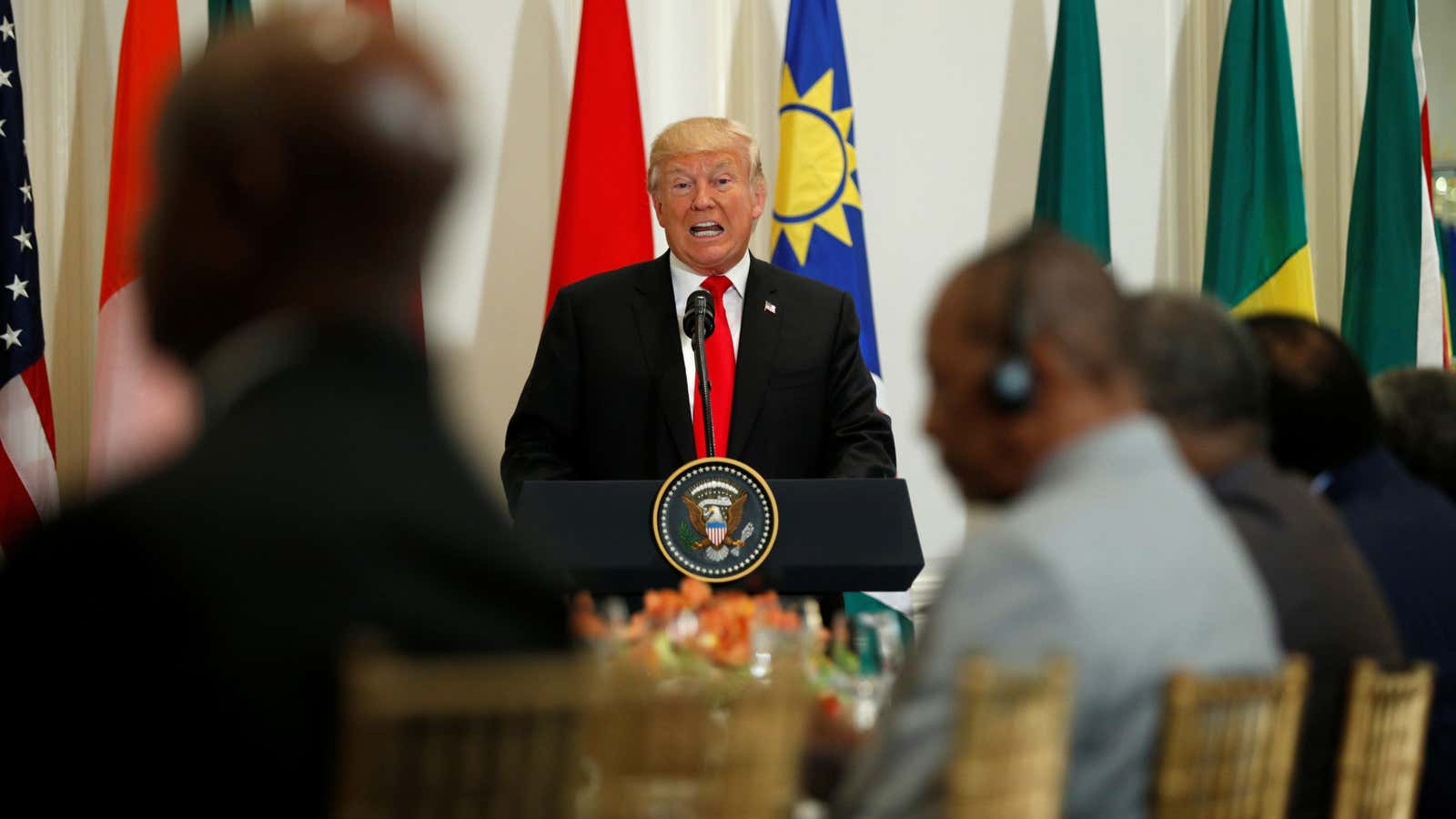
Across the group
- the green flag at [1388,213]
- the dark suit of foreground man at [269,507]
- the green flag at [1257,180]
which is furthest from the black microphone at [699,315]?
the green flag at [1388,213]

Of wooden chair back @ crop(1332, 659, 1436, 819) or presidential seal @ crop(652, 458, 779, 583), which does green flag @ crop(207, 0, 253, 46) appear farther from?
wooden chair back @ crop(1332, 659, 1436, 819)

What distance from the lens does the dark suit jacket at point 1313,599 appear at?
2.08m

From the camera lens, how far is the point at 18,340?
17.9 ft

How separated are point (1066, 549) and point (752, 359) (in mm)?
3098

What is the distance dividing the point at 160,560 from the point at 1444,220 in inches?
290

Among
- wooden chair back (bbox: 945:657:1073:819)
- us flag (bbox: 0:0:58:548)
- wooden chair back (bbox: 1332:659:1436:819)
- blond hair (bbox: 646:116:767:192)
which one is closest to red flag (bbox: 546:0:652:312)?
blond hair (bbox: 646:116:767:192)

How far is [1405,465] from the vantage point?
2980 millimetres

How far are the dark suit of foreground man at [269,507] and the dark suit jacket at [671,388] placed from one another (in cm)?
320

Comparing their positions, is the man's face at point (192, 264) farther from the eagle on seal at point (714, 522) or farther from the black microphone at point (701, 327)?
the black microphone at point (701, 327)

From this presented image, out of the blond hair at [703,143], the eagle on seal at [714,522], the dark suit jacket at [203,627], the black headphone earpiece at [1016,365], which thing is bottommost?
the eagle on seal at [714,522]

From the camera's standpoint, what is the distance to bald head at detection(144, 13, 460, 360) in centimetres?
122

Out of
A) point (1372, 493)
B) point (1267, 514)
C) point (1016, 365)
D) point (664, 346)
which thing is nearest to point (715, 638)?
point (1267, 514)

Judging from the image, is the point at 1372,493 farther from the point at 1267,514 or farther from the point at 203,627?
the point at 203,627

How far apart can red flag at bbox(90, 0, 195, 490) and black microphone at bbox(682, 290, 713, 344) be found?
2115 millimetres
